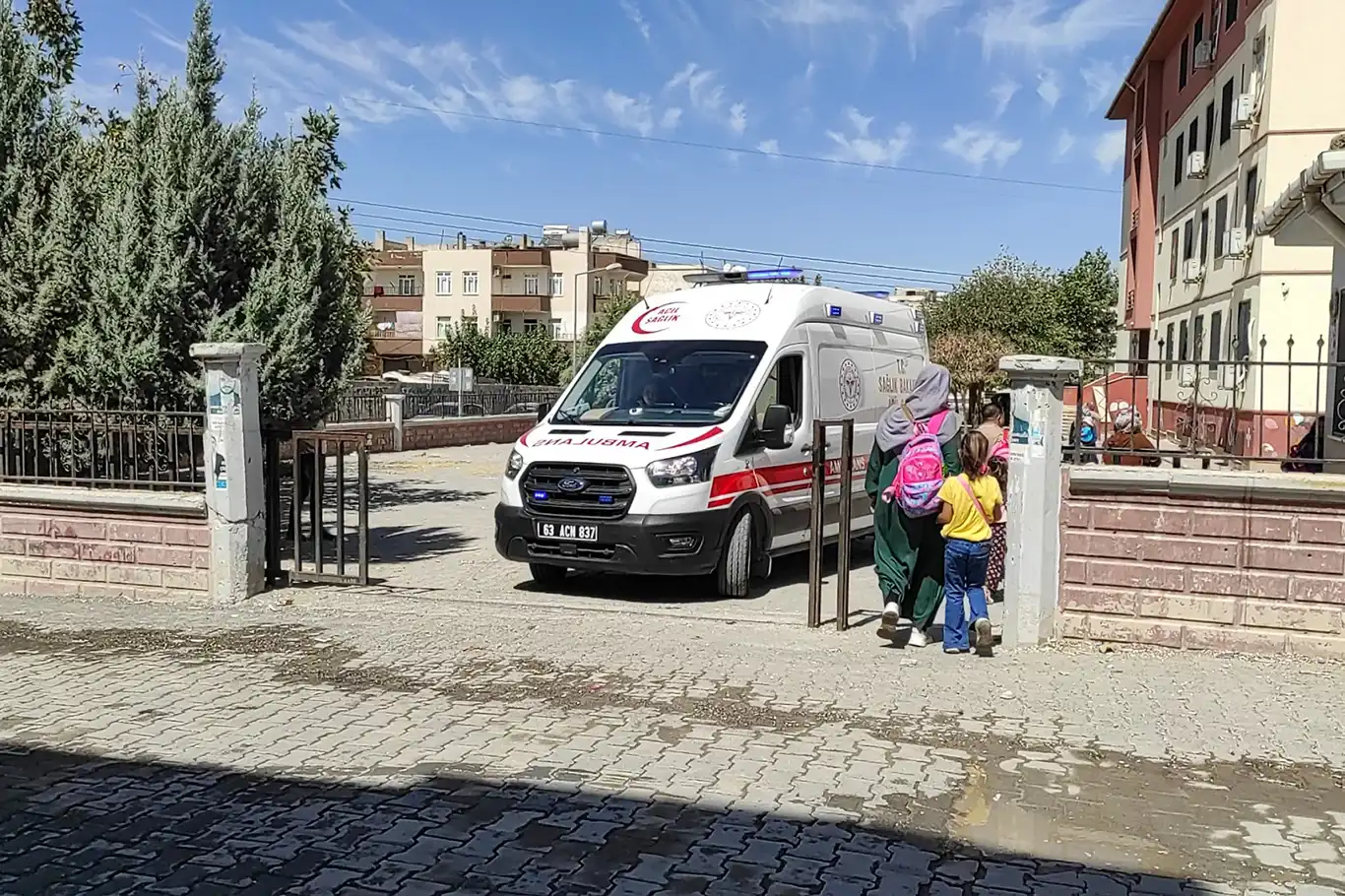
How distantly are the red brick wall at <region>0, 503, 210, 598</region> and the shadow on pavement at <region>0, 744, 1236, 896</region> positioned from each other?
4054 millimetres

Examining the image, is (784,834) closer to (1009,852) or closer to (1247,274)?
(1009,852)

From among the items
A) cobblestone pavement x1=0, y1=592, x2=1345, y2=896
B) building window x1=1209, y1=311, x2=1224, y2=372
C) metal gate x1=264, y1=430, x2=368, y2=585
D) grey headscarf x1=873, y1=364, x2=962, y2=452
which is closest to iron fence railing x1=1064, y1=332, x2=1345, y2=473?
grey headscarf x1=873, y1=364, x2=962, y2=452

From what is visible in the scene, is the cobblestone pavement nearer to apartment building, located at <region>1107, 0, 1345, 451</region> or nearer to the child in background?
the child in background

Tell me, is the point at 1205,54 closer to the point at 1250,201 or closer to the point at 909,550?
the point at 1250,201

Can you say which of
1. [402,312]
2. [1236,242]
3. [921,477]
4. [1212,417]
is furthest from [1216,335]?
[402,312]

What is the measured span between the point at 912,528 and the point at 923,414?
2.62 feet

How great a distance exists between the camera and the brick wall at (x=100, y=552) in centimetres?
877

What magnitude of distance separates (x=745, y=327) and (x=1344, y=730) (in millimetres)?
5811

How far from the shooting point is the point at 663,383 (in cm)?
997

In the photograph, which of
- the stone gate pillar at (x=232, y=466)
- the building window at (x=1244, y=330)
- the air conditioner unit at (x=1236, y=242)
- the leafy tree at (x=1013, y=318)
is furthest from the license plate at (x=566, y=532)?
the leafy tree at (x=1013, y=318)

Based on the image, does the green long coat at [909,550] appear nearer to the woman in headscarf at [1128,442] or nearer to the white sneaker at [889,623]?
the white sneaker at [889,623]

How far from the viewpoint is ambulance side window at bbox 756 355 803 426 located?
9.66 metres

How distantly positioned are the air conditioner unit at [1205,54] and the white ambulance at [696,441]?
1910cm

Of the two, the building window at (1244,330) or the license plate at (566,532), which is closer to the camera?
the license plate at (566,532)
